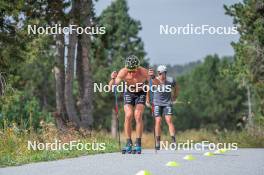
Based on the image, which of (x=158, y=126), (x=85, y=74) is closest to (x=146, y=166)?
(x=158, y=126)

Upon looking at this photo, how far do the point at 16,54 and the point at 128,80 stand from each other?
1065 cm

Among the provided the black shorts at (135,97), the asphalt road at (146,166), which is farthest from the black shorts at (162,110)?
the asphalt road at (146,166)

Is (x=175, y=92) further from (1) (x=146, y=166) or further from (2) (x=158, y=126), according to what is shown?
(1) (x=146, y=166)

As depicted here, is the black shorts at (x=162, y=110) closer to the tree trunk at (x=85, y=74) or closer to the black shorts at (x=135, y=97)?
the black shorts at (x=135, y=97)

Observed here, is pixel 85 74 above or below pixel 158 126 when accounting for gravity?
above

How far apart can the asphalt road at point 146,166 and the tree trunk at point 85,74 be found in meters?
10.2

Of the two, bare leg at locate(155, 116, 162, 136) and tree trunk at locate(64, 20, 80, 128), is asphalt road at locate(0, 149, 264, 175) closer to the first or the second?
bare leg at locate(155, 116, 162, 136)

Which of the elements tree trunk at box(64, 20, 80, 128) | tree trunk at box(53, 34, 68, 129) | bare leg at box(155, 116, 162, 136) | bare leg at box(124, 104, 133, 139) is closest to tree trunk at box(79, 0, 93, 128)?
tree trunk at box(64, 20, 80, 128)

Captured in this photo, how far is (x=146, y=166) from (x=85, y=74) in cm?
1289

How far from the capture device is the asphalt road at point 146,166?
10.0 m

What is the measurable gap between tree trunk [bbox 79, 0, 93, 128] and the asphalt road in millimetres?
10188

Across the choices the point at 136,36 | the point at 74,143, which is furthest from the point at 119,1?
the point at 74,143

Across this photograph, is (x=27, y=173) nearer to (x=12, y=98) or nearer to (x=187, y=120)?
(x=12, y=98)

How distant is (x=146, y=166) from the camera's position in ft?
35.9
